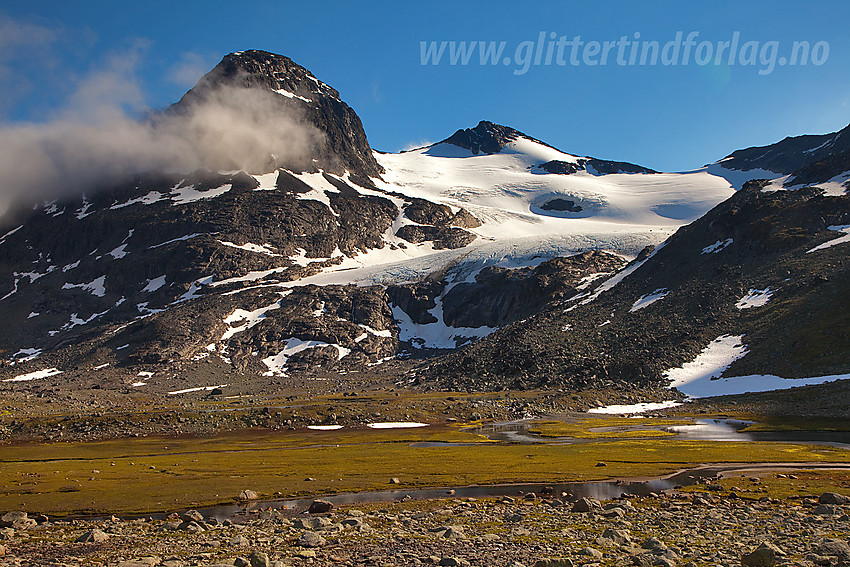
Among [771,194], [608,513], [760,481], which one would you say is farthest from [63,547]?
[771,194]

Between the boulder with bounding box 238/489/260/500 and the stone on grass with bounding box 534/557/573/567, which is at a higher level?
the stone on grass with bounding box 534/557/573/567

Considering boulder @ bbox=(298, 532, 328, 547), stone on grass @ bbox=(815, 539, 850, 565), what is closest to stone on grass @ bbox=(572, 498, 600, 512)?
stone on grass @ bbox=(815, 539, 850, 565)

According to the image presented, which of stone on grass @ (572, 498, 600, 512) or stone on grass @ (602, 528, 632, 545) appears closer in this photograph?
stone on grass @ (602, 528, 632, 545)

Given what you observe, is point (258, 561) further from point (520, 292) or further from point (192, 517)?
point (520, 292)

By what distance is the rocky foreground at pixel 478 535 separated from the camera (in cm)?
1986

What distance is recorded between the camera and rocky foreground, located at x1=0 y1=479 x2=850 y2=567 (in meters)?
19.9

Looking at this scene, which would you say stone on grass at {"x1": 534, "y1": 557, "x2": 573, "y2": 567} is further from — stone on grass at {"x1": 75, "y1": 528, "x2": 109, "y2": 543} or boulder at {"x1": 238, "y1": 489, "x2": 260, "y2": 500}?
boulder at {"x1": 238, "y1": 489, "x2": 260, "y2": 500}

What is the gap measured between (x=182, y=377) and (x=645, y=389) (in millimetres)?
113610

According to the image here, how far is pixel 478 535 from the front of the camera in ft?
80.5

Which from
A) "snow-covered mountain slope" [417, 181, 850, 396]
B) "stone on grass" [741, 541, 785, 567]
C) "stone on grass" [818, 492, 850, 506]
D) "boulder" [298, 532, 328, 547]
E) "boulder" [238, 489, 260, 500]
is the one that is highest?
"snow-covered mountain slope" [417, 181, 850, 396]

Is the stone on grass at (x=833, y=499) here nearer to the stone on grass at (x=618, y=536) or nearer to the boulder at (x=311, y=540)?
Result: the stone on grass at (x=618, y=536)

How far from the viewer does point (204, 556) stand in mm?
21828

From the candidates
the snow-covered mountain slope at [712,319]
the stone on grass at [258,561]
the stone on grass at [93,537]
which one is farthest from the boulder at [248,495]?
the snow-covered mountain slope at [712,319]

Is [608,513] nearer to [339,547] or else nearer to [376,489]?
[339,547]
